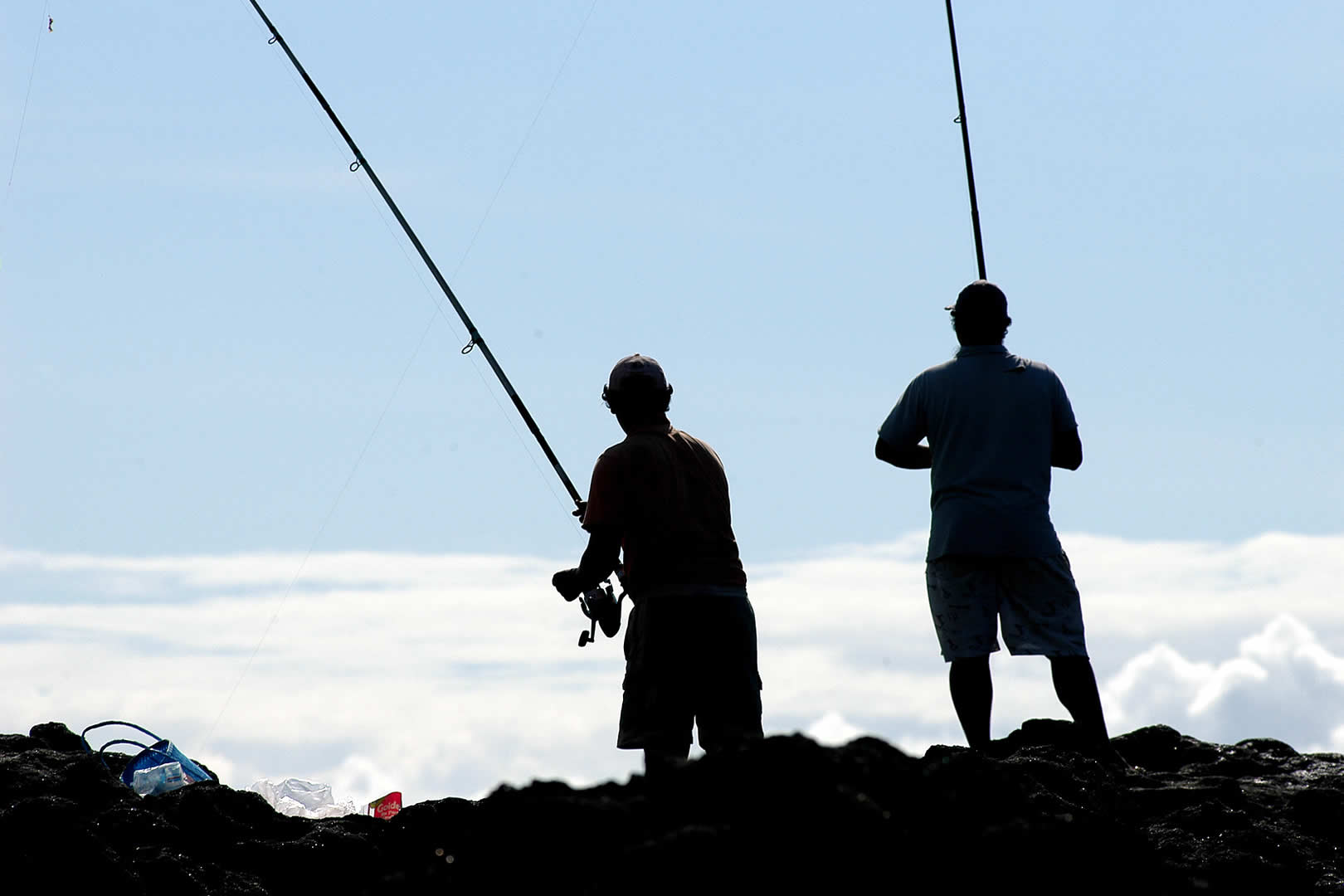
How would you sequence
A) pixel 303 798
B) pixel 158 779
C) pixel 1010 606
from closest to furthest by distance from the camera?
pixel 1010 606 < pixel 158 779 < pixel 303 798

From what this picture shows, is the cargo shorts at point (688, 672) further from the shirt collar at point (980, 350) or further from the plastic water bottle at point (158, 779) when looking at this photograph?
the plastic water bottle at point (158, 779)

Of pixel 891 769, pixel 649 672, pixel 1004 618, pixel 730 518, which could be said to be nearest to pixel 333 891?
pixel 649 672

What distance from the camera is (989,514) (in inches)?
265

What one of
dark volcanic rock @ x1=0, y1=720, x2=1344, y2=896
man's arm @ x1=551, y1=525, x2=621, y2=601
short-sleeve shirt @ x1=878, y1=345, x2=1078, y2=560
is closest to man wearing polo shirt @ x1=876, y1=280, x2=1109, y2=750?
short-sleeve shirt @ x1=878, y1=345, x2=1078, y2=560

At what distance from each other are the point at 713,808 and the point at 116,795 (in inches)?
135

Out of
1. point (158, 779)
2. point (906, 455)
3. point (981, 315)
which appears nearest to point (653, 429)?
point (906, 455)

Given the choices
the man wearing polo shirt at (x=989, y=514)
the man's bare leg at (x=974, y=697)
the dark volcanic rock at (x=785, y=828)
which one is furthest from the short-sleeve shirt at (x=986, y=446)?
the dark volcanic rock at (x=785, y=828)

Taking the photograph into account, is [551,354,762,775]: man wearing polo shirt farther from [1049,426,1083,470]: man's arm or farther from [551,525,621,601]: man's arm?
[1049,426,1083,470]: man's arm

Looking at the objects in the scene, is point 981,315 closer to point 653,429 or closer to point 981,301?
point 981,301

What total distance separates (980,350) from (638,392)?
1536 millimetres

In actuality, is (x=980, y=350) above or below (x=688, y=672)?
above

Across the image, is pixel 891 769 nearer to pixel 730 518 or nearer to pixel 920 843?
pixel 920 843

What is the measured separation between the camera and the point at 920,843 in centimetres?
396

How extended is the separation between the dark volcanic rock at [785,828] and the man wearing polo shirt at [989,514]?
1.04ft
